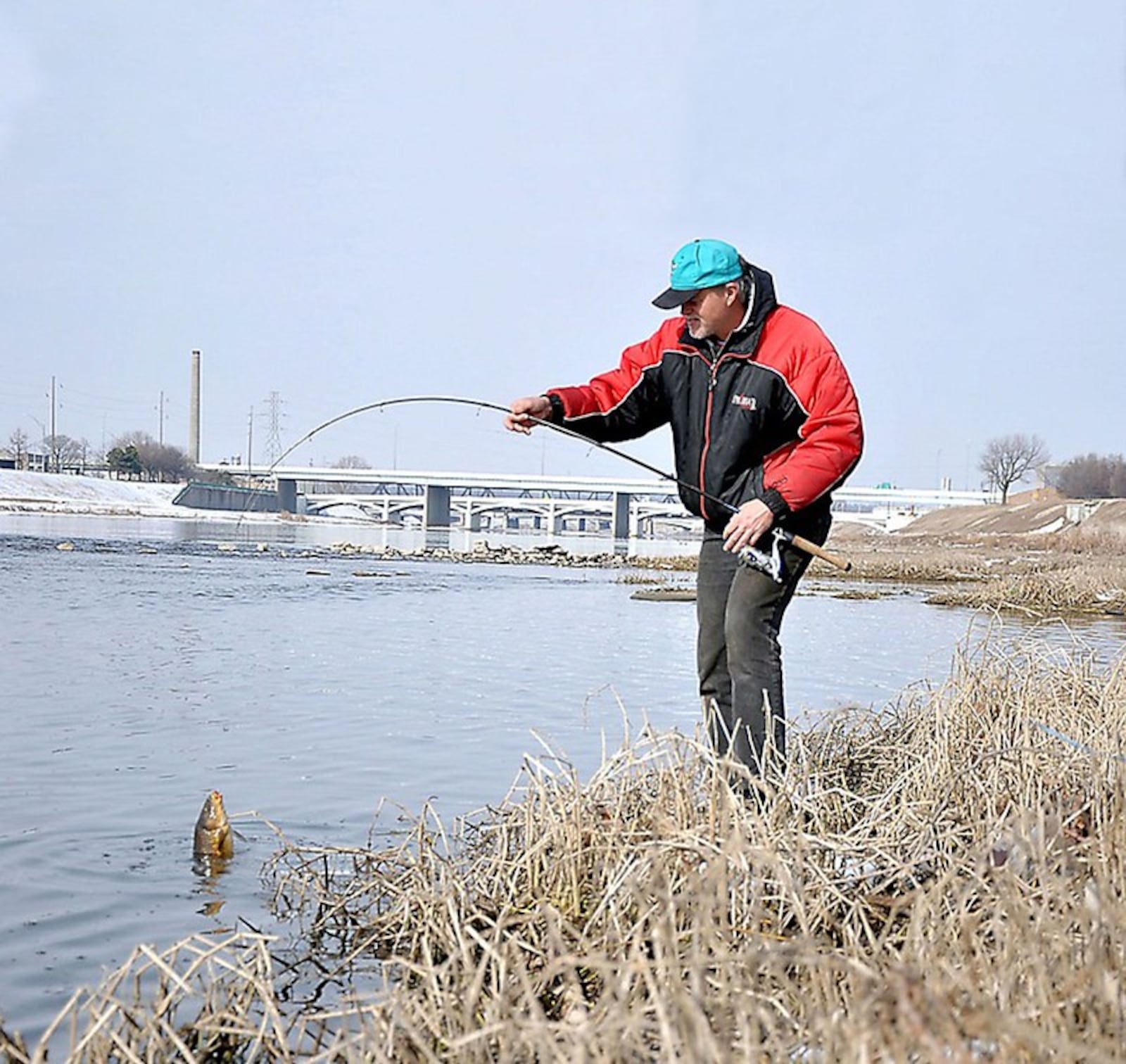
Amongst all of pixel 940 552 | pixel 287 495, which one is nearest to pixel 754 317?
pixel 940 552

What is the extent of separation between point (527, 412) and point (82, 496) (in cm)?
8876

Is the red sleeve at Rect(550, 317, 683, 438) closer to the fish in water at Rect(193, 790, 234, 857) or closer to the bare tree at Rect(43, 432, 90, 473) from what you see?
the fish in water at Rect(193, 790, 234, 857)

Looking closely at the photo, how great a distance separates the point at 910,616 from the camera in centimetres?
2025

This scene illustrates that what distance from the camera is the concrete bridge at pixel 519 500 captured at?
85000 mm

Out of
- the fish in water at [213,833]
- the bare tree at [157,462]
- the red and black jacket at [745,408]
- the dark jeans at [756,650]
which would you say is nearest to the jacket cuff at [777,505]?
the red and black jacket at [745,408]

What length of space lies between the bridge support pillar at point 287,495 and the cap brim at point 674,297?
173ft

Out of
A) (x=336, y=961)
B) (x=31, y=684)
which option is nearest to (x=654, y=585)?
(x=31, y=684)

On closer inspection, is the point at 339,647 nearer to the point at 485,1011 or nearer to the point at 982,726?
the point at 982,726

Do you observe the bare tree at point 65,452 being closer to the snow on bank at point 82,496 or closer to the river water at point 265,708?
the snow on bank at point 82,496

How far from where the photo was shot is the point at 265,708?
9094 millimetres

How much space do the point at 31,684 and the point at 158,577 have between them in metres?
13.5

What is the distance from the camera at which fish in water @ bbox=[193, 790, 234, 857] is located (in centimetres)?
535

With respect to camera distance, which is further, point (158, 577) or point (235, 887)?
point (158, 577)

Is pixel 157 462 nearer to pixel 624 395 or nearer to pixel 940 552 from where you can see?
pixel 940 552
